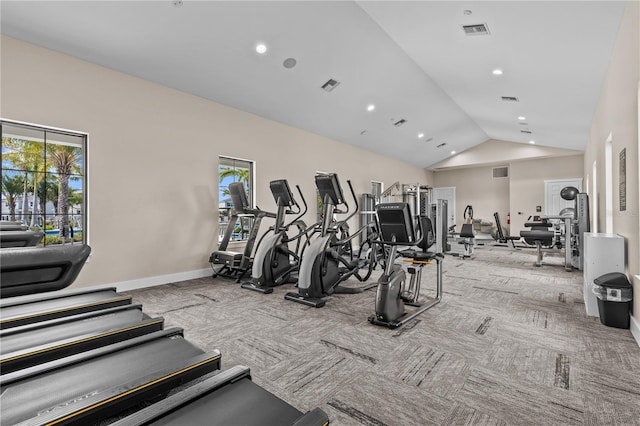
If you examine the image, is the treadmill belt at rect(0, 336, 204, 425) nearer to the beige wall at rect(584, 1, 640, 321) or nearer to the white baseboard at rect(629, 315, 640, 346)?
the white baseboard at rect(629, 315, 640, 346)

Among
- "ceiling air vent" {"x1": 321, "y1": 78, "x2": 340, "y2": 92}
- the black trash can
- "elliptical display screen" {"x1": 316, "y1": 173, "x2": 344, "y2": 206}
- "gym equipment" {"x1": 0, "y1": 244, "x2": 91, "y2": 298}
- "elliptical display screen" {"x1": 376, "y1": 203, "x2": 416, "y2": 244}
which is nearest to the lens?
"gym equipment" {"x1": 0, "y1": 244, "x2": 91, "y2": 298}

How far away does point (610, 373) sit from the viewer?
7.13ft

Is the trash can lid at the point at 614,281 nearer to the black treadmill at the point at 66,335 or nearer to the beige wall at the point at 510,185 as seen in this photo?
the black treadmill at the point at 66,335

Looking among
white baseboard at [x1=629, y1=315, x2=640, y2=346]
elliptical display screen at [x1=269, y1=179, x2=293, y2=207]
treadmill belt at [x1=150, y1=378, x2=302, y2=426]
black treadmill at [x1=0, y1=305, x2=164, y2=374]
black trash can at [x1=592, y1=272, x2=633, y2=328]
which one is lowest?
white baseboard at [x1=629, y1=315, x2=640, y2=346]

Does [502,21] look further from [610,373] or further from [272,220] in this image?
[272,220]

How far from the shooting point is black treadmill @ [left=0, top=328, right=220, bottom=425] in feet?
3.43

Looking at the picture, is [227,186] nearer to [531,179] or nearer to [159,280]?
[159,280]

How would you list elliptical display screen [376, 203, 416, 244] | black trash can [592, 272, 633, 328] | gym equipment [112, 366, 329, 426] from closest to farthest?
1. gym equipment [112, 366, 329, 426]
2. black trash can [592, 272, 633, 328]
3. elliptical display screen [376, 203, 416, 244]

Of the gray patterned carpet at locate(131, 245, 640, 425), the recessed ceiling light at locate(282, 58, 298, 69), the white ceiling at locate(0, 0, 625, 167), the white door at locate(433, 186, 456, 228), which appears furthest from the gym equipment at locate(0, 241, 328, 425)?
the white door at locate(433, 186, 456, 228)

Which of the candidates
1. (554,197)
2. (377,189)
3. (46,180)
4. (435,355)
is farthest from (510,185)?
(46,180)

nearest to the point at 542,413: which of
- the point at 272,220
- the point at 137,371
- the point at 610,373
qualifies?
the point at 610,373

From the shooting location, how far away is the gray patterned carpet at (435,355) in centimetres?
181

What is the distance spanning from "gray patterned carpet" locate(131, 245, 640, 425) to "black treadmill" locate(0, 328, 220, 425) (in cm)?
81

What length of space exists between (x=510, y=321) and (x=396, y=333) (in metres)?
1.26
